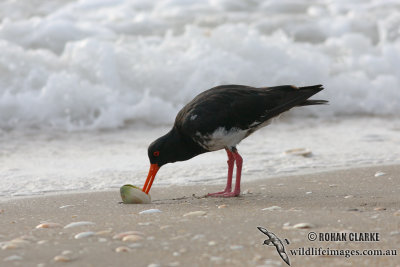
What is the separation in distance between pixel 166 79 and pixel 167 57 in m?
0.67

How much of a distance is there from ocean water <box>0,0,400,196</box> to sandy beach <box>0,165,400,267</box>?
1.00 meters

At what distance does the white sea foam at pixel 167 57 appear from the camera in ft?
32.2

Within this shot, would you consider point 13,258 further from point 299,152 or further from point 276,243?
point 299,152

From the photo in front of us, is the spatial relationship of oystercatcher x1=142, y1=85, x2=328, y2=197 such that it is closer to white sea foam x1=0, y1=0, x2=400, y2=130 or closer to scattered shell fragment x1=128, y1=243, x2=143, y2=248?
scattered shell fragment x1=128, y1=243, x2=143, y2=248

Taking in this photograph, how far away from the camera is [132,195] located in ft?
17.4

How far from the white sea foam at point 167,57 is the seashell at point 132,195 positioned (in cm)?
403

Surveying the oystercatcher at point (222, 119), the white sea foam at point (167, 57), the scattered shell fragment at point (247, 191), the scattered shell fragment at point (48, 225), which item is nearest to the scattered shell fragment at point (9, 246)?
the scattered shell fragment at point (48, 225)

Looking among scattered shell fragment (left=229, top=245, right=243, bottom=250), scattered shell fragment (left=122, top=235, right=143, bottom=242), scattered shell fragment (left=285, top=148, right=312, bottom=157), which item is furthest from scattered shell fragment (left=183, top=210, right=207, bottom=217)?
scattered shell fragment (left=285, top=148, right=312, bottom=157)

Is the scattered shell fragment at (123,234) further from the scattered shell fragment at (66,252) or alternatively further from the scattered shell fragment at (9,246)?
the scattered shell fragment at (9,246)

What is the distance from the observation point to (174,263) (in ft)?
11.4

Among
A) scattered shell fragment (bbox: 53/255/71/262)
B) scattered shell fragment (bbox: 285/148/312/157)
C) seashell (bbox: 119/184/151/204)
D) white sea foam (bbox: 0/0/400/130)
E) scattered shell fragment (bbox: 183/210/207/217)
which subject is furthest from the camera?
white sea foam (bbox: 0/0/400/130)

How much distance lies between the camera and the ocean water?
23.7ft

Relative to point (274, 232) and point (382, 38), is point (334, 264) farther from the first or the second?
point (382, 38)

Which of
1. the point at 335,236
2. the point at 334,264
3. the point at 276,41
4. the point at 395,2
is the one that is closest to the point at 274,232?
the point at 335,236
